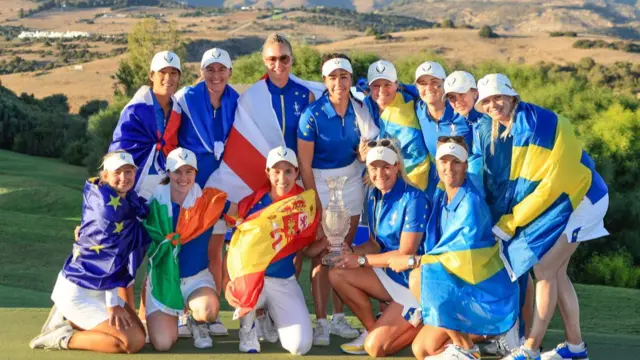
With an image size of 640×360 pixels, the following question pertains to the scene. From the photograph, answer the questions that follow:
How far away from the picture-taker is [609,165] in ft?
113

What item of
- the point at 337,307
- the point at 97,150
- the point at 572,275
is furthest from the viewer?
the point at 97,150

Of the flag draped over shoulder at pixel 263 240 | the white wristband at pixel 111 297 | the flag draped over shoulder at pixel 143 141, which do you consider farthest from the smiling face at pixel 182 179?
the white wristband at pixel 111 297

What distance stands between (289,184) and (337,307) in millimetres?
1216

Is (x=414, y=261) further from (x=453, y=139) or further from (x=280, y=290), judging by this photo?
(x=280, y=290)

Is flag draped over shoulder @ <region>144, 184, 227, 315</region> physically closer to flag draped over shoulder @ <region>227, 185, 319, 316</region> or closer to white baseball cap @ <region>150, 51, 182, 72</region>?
flag draped over shoulder @ <region>227, 185, 319, 316</region>

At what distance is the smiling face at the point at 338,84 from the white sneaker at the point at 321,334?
5.94 ft

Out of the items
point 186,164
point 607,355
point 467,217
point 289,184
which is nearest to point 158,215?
point 186,164

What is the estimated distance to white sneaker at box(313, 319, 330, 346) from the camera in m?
7.58

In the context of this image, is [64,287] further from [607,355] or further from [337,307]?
Result: [607,355]

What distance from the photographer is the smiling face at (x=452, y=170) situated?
6.70m

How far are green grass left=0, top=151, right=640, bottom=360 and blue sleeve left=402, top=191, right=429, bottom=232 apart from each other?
978 millimetres

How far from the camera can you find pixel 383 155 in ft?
23.2

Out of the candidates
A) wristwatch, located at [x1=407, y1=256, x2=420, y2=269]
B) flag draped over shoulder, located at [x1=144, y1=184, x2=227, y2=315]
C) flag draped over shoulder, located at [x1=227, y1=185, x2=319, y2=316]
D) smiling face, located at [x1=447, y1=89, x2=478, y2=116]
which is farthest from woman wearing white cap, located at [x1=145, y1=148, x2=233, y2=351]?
smiling face, located at [x1=447, y1=89, x2=478, y2=116]

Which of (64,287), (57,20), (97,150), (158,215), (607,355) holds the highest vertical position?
(158,215)
